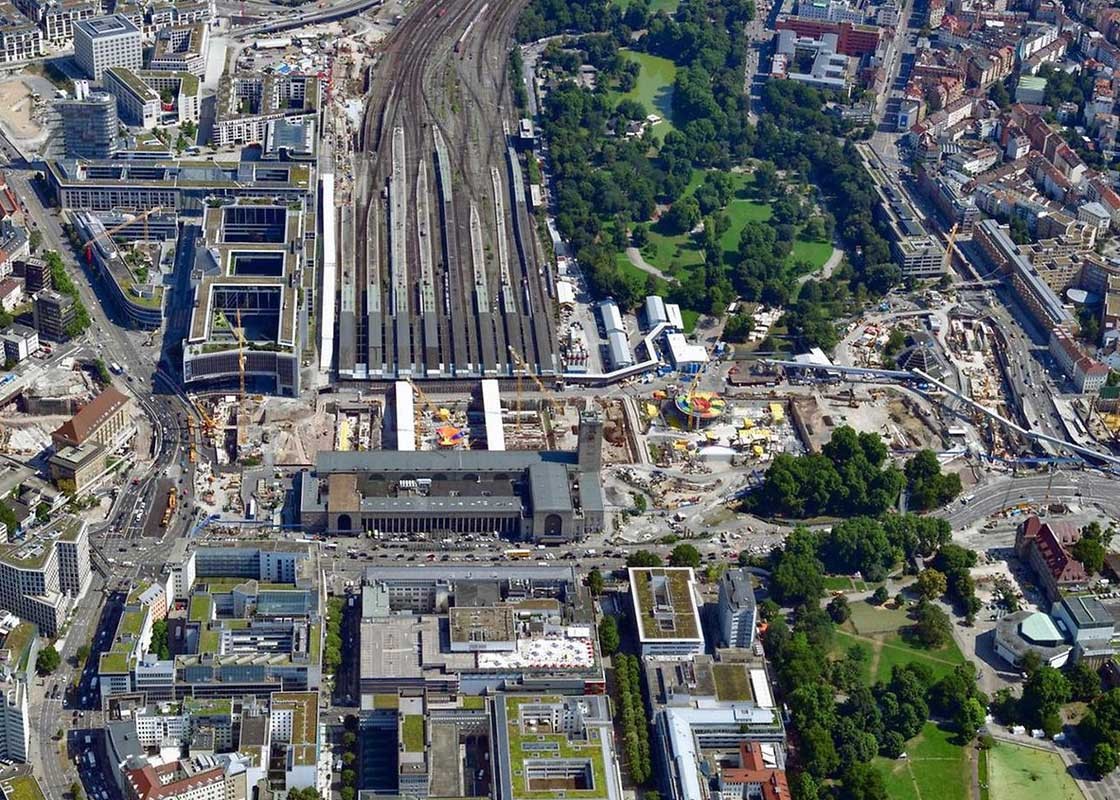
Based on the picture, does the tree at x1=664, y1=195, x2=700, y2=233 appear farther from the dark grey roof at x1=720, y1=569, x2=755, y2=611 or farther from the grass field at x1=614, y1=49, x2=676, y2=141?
the dark grey roof at x1=720, y1=569, x2=755, y2=611

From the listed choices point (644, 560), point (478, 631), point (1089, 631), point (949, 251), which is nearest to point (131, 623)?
point (478, 631)

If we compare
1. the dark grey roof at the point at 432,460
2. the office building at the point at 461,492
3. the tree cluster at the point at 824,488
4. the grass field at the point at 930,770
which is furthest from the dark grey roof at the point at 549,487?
the grass field at the point at 930,770

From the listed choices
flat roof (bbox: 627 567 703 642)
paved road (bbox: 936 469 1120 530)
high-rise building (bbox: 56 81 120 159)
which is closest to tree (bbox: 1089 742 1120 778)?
flat roof (bbox: 627 567 703 642)

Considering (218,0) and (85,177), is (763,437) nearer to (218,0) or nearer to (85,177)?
(85,177)

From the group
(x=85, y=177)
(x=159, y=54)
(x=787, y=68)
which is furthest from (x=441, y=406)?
(x=787, y=68)

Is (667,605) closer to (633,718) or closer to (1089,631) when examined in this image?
(633,718)

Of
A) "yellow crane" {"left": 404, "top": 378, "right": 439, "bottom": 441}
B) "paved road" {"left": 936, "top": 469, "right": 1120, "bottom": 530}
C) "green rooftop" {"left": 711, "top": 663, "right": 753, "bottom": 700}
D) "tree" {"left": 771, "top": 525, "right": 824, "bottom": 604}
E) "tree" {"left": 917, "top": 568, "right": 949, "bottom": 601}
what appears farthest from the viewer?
"yellow crane" {"left": 404, "top": 378, "right": 439, "bottom": 441}
